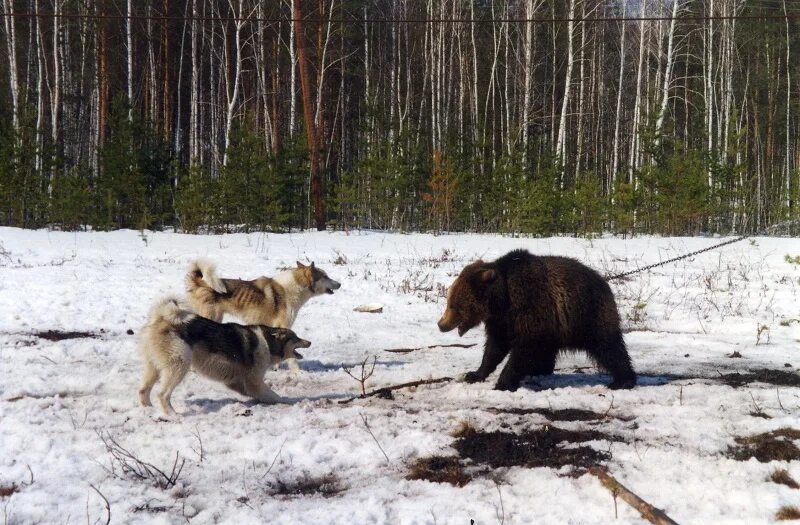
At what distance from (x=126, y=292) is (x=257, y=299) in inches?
159

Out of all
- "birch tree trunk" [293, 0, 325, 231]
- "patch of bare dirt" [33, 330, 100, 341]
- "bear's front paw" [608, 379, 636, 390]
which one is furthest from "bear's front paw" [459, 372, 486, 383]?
"birch tree trunk" [293, 0, 325, 231]

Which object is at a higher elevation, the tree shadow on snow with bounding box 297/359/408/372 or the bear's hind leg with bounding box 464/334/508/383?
the bear's hind leg with bounding box 464/334/508/383

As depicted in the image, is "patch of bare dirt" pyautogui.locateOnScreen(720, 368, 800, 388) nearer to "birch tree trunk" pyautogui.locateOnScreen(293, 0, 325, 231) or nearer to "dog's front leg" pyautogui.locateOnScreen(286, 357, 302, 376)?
"dog's front leg" pyautogui.locateOnScreen(286, 357, 302, 376)

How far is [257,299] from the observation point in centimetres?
805

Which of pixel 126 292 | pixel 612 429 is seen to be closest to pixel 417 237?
pixel 126 292

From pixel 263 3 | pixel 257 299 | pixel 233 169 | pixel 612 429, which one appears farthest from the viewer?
pixel 263 3

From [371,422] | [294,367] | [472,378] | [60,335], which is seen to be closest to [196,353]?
[294,367]

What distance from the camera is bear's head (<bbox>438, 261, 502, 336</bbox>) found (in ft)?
20.1

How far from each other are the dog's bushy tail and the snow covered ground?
70cm

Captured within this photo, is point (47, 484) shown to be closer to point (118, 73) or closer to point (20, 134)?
point (20, 134)

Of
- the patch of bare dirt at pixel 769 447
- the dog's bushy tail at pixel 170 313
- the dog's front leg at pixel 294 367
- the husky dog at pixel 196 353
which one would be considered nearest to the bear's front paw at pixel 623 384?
the patch of bare dirt at pixel 769 447

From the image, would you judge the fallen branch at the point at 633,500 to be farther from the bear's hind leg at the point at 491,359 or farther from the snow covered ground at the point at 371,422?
the bear's hind leg at the point at 491,359

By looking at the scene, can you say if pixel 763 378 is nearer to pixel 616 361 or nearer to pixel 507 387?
pixel 616 361

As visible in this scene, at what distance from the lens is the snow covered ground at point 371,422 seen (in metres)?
3.58
